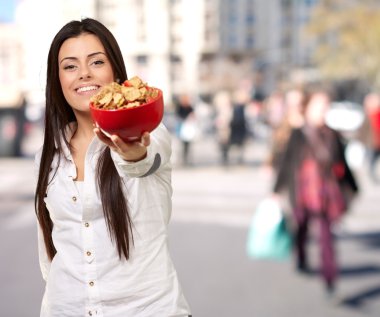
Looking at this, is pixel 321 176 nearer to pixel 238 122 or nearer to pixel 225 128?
pixel 238 122

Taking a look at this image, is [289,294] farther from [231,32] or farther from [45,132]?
[231,32]

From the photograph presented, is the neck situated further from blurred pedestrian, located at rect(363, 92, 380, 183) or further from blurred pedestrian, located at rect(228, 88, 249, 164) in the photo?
blurred pedestrian, located at rect(228, 88, 249, 164)

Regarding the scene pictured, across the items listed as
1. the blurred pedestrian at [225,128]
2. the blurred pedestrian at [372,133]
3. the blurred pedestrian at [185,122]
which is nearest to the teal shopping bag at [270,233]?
the blurred pedestrian at [372,133]

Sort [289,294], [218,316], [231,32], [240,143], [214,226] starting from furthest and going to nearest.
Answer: [231,32] < [240,143] < [214,226] < [289,294] < [218,316]

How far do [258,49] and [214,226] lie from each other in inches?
3517

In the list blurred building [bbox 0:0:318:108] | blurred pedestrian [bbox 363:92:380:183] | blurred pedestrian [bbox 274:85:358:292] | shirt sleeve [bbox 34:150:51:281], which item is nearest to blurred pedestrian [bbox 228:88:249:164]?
blurred pedestrian [bbox 363:92:380:183]

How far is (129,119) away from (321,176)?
14.9 ft

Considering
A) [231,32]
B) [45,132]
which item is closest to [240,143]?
[45,132]

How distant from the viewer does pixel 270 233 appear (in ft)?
21.1

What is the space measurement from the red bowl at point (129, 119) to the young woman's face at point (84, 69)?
0.28 meters

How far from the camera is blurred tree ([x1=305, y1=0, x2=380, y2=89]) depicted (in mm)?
40719

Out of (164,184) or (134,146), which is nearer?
(134,146)

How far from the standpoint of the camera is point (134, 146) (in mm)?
1698

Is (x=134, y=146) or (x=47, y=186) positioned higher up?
(x=134, y=146)
